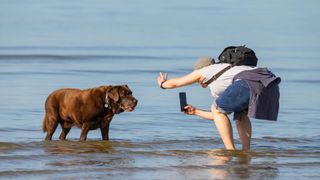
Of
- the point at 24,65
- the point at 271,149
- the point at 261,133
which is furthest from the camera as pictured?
the point at 24,65

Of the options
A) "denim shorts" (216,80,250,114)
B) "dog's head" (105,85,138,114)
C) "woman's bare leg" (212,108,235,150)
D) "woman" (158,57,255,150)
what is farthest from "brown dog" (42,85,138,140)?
"denim shorts" (216,80,250,114)

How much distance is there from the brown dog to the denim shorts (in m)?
1.72

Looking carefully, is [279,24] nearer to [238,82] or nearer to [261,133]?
[261,133]

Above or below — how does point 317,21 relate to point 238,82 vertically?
below

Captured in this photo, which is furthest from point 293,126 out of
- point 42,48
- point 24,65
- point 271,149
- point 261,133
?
point 42,48

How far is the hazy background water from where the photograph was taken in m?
12.9

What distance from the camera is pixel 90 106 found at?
1464 cm

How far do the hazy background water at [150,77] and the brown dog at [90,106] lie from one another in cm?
29

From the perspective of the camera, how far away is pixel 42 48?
84.5 feet

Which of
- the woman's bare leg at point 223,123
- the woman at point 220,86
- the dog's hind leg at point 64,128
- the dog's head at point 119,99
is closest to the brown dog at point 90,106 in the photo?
the dog's head at point 119,99

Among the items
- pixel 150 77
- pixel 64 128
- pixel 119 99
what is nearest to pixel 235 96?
pixel 119 99

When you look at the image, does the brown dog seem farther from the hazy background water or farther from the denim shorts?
the denim shorts

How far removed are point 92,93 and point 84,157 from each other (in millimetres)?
1604

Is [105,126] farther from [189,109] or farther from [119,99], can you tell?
[189,109]
